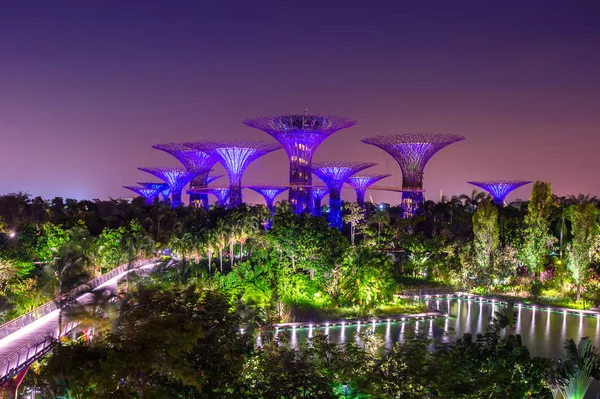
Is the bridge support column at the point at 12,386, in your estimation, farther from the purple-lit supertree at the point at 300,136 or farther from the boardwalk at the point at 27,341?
the purple-lit supertree at the point at 300,136

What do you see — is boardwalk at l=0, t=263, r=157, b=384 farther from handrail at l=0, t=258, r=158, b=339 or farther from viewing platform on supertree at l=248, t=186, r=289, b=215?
viewing platform on supertree at l=248, t=186, r=289, b=215

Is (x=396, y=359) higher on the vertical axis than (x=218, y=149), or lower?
lower

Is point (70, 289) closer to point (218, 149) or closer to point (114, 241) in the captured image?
point (114, 241)

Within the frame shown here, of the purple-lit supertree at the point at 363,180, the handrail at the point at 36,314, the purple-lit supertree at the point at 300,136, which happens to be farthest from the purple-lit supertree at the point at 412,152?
the handrail at the point at 36,314

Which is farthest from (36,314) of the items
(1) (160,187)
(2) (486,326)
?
(1) (160,187)

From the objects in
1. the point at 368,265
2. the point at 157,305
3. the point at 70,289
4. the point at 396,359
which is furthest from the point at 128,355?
the point at 368,265

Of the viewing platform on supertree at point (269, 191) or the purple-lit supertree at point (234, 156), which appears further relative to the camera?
the viewing platform on supertree at point (269, 191)

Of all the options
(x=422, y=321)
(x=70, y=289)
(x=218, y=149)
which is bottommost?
(x=422, y=321)
